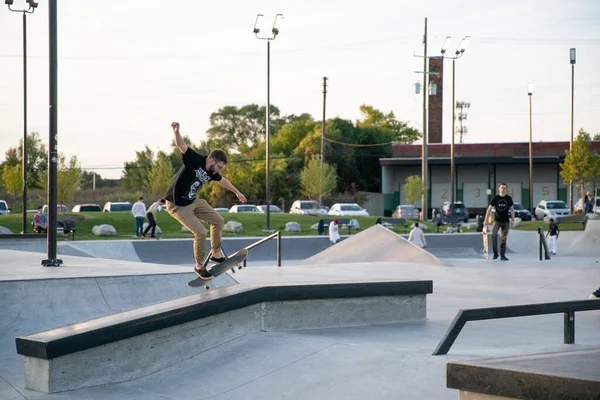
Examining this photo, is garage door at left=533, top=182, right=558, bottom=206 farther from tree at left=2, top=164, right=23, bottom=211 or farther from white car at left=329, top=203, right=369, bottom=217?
tree at left=2, top=164, right=23, bottom=211

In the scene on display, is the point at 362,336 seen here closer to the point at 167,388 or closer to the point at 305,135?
the point at 167,388

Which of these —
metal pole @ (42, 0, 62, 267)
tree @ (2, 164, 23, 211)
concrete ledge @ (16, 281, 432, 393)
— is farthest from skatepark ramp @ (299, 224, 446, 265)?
tree @ (2, 164, 23, 211)

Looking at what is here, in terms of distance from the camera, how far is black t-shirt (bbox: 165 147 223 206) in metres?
7.34

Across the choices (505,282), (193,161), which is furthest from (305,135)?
(193,161)

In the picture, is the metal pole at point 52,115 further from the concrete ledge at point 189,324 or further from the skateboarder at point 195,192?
the concrete ledge at point 189,324

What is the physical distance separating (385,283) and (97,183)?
9809 cm

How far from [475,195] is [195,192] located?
178 ft

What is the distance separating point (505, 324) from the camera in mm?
7895

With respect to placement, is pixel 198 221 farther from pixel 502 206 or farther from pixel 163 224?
pixel 163 224

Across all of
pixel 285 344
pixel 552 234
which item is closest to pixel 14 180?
pixel 552 234

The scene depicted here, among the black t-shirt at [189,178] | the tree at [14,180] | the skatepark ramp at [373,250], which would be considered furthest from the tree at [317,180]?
the black t-shirt at [189,178]

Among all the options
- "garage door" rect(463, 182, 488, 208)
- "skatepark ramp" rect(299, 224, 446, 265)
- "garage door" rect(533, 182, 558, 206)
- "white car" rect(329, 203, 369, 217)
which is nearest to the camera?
"skatepark ramp" rect(299, 224, 446, 265)

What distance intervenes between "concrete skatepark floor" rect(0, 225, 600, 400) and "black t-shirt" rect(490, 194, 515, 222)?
15.7 ft

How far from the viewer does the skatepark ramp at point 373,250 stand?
17.4m
